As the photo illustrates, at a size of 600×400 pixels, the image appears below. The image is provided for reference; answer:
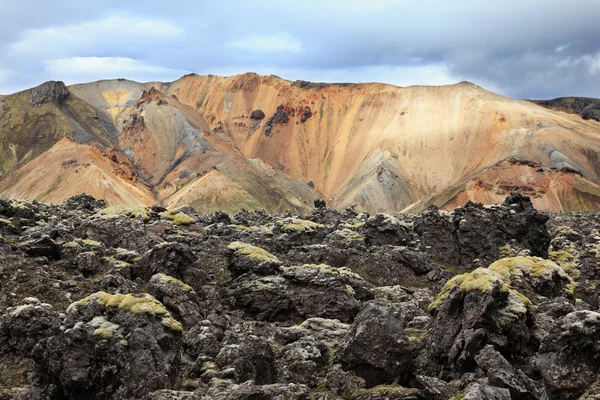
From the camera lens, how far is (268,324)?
30.1 metres

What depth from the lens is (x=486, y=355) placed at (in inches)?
803

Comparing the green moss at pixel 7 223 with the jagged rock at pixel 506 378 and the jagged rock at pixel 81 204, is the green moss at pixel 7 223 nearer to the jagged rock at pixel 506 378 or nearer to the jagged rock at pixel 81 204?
the jagged rock at pixel 81 204

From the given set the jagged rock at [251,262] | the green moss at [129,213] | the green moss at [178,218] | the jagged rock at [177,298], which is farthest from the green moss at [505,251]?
the green moss at [129,213]

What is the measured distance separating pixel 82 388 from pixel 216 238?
2709 cm

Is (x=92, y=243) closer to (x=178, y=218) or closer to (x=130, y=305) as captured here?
(x=178, y=218)

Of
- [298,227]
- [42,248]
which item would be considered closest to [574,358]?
[42,248]

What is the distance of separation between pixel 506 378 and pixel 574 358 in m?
2.18

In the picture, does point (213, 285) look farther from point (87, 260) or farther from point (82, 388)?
point (82, 388)

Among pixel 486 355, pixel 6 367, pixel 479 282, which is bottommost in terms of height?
pixel 6 367

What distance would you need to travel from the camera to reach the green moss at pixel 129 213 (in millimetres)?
48281

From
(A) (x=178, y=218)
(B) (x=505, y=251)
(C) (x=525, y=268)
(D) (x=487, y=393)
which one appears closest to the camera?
(D) (x=487, y=393)

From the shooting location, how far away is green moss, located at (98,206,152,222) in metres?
48.3

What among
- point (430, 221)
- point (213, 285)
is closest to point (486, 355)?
point (213, 285)

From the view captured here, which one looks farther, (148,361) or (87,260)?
(87,260)
